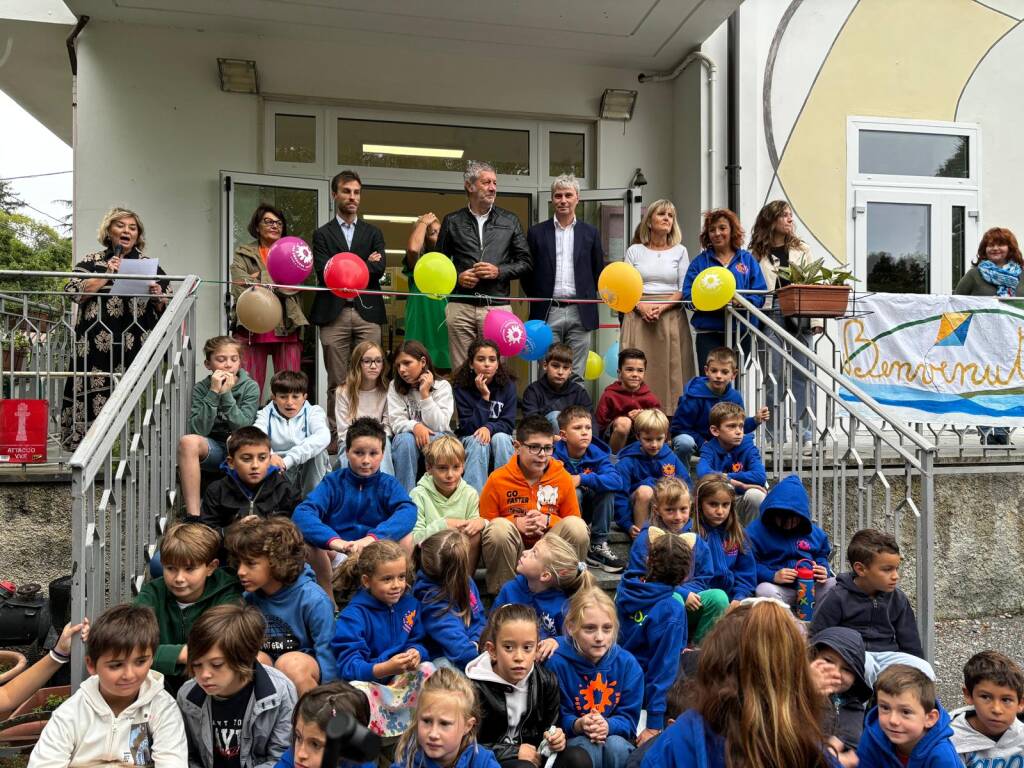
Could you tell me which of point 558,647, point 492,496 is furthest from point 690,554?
point 492,496

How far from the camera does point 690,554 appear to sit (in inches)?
151

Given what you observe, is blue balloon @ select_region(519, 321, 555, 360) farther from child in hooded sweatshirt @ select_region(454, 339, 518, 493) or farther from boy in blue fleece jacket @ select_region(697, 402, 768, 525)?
boy in blue fleece jacket @ select_region(697, 402, 768, 525)

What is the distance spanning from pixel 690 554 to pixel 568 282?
3087 mm

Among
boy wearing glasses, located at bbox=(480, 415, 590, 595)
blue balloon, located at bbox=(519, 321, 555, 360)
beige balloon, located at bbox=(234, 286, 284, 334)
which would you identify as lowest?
boy wearing glasses, located at bbox=(480, 415, 590, 595)

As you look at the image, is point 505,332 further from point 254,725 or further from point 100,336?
point 254,725

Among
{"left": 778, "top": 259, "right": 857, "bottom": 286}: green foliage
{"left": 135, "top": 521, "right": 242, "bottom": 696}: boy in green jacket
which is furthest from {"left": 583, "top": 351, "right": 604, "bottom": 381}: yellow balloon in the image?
{"left": 135, "top": 521, "right": 242, "bottom": 696}: boy in green jacket

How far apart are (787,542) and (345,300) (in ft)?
10.8

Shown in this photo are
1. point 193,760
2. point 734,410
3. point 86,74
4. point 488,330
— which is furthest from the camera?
point 86,74

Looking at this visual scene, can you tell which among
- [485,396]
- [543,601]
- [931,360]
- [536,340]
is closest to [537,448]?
[543,601]

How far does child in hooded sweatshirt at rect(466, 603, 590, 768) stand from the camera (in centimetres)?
303

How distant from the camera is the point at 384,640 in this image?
134 inches

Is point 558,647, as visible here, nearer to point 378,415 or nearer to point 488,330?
point 378,415

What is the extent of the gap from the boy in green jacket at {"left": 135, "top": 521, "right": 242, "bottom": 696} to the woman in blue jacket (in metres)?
3.81

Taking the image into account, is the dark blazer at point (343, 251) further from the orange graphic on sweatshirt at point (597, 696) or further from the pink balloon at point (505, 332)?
the orange graphic on sweatshirt at point (597, 696)
